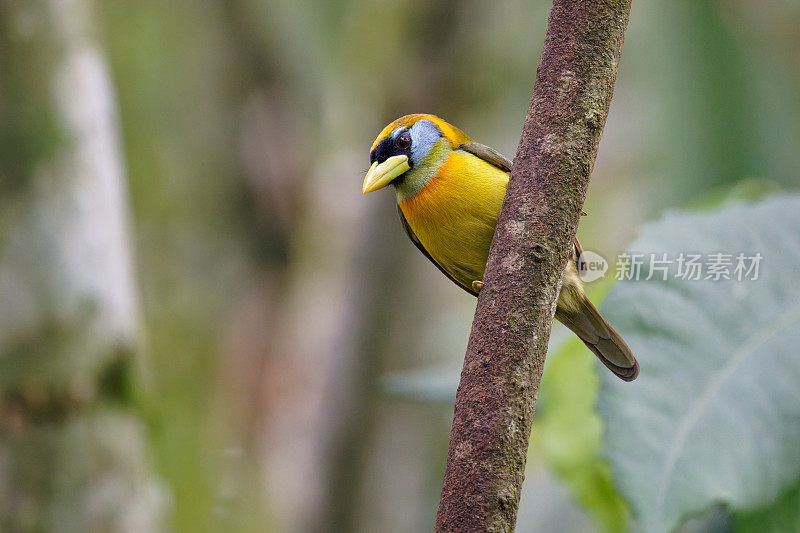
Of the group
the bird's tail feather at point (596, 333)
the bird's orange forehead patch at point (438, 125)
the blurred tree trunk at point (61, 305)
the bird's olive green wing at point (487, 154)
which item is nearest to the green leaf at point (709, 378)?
the bird's tail feather at point (596, 333)

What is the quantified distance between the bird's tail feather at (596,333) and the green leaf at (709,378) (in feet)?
0.11

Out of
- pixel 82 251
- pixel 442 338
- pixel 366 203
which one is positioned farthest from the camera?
pixel 442 338

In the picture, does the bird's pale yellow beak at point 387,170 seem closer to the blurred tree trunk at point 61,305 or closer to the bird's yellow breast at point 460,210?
the bird's yellow breast at point 460,210

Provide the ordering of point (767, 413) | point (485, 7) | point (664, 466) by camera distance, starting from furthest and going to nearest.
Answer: point (485, 7)
point (767, 413)
point (664, 466)

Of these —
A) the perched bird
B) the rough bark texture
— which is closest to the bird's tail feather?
the perched bird

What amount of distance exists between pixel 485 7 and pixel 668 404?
3078mm

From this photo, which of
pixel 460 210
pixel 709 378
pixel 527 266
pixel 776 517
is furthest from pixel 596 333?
pixel 527 266

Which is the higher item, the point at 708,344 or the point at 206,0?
the point at 206,0

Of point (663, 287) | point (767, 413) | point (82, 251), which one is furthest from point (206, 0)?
point (767, 413)

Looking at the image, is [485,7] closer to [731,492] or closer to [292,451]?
[292,451]

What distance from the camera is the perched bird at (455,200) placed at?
218cm

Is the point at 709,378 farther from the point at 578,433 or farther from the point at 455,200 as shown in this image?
the point at 455,200

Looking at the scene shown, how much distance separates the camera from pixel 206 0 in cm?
526

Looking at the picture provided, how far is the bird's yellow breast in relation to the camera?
7.19ft
